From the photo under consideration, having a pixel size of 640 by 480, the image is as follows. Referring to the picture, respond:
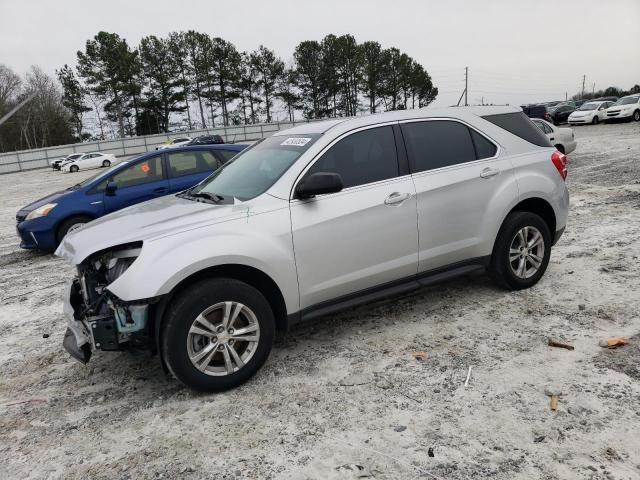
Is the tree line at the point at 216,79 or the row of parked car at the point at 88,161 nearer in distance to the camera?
the row of parked car at the point at 88,161

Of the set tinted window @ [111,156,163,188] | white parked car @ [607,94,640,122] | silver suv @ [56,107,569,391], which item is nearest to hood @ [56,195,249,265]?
silver suv @ [56,107,569,391]

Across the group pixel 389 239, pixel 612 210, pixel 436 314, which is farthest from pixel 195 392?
pixel 612 210

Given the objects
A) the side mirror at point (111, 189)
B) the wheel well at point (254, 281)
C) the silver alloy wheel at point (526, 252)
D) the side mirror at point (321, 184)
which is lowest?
the silver alloy wheel at point (526, 252)

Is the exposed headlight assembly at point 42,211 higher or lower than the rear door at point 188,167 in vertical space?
lower

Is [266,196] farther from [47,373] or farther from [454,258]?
[47,373]

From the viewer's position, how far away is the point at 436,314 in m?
4.55

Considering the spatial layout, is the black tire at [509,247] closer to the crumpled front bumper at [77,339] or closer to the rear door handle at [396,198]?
the rear door handle at [396,198]

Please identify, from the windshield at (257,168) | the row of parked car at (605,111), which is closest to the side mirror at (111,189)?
the windshield at (257,168)

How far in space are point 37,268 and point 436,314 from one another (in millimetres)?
6044

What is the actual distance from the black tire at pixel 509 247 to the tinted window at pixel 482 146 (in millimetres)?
615

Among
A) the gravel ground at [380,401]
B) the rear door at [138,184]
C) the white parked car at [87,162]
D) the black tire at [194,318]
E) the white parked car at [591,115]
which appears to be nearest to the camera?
the gravel ground at [380,401]

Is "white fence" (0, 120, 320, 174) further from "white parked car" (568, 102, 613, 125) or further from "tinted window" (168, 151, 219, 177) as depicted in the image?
"tinted window" (168, 151, 219, 177)

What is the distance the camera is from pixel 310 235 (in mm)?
3650

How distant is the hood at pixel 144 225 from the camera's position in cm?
337
